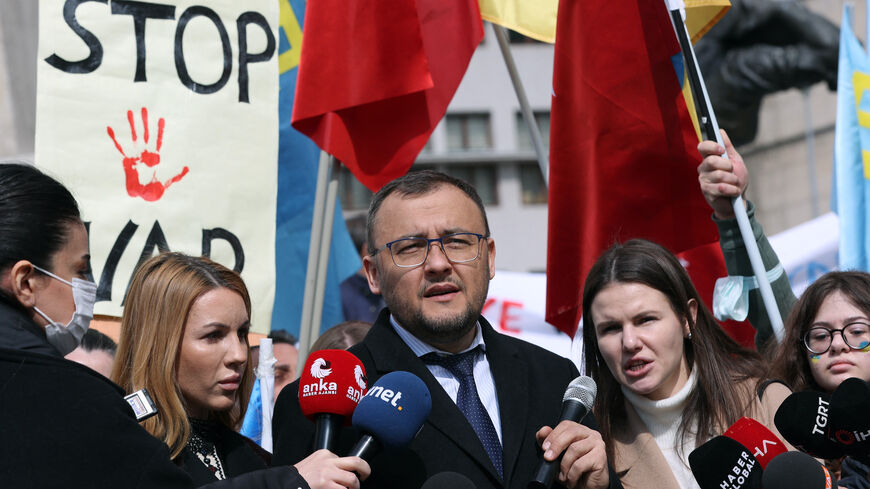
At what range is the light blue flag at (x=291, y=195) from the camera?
5754mm

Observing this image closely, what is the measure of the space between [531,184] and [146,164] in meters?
26.8

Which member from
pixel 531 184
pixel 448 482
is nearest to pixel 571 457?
pixel 448 482

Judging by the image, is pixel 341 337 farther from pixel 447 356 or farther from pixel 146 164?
pixel 447 356

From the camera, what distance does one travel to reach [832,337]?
11.5ft

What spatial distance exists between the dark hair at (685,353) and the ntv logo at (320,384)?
1.20m

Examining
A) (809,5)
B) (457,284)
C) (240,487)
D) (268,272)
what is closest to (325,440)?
(240,487)

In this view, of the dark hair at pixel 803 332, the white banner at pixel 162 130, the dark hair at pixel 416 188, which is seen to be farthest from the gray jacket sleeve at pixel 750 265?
the white banner at pixel 162 130

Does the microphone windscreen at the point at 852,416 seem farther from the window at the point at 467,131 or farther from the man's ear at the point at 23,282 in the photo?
the window at the point at 467,131

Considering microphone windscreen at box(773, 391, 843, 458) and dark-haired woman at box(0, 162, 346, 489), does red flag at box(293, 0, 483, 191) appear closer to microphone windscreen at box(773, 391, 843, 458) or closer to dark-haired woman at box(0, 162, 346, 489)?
dark-haired woman at box(0, 162, 346, 489)

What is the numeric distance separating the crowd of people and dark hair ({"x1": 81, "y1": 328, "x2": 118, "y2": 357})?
106 centimetres

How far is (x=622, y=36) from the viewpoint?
15.0 ft

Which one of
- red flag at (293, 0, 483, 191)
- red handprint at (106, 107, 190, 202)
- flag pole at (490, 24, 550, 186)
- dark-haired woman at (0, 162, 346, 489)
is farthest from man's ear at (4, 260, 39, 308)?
flag pole at (490, 24, 550, 186)

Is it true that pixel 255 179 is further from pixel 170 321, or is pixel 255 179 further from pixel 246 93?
pixel 170 321

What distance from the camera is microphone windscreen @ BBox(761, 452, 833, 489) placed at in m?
2.29
